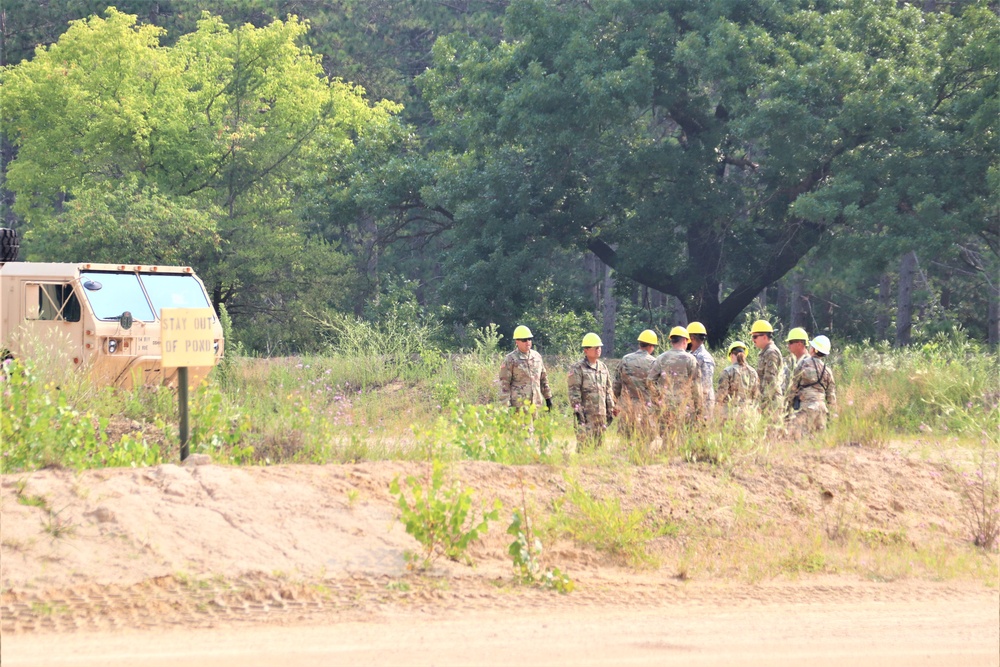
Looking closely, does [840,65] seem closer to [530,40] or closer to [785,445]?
[530,40]

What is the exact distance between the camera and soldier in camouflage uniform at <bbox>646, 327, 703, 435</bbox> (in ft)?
34.6

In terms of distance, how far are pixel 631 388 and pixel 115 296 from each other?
766cm

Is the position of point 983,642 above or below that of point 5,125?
below

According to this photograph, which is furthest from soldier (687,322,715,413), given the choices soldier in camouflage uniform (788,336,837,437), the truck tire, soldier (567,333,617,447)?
the truck tire

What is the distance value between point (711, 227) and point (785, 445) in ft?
50.3

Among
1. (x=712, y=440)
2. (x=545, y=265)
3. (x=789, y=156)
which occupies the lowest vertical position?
(x=712, y=440)

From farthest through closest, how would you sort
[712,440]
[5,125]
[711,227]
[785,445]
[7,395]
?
[5,125], [711,227], [785,445], [712,440], [7,395]

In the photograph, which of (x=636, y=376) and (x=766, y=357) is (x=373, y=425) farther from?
(x=766, y=357)

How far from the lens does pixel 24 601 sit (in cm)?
667

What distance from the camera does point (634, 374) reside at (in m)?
11.9

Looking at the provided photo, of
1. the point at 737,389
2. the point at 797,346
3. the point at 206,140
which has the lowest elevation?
the point at 737,389

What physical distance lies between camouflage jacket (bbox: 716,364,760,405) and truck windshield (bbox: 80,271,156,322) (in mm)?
8115

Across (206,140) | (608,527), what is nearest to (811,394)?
(608,527)

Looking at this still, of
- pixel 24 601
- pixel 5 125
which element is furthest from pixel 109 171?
pixel 24 601
